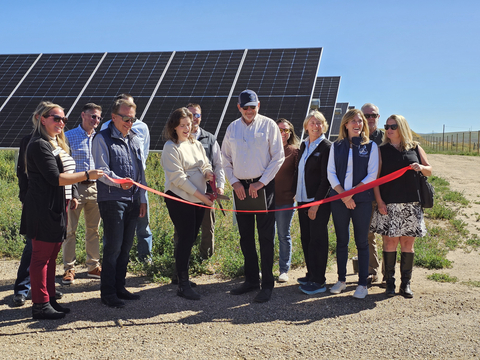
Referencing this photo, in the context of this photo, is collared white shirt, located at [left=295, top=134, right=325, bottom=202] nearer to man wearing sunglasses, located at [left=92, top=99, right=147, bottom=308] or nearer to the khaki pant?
man wearing sunglasses, located at [left=92, top=99, right=147, bottom=308]

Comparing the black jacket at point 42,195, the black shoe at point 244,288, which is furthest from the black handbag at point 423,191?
the black jacket at point 42,195

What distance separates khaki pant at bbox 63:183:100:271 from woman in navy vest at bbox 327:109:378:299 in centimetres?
308

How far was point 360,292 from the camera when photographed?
4945mm

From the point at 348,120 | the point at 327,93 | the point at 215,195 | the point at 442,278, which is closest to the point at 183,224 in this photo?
the point at 215,195

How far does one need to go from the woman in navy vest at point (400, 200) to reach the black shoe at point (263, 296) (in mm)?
1340

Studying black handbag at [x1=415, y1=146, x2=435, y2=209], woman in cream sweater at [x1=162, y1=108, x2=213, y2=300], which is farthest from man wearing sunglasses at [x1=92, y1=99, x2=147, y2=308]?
black handbag at [x1=415, y1=146, x2=435, y2=209]

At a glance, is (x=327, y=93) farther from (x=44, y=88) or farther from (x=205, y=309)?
(x=205, y=309)

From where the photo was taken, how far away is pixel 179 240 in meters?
5.06

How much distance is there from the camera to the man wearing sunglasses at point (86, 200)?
5684 millimetres

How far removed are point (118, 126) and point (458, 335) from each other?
3.88m

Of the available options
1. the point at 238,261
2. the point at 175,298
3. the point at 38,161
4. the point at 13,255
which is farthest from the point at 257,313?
the point at 13,255

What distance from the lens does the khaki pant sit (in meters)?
5.79

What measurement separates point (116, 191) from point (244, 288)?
6.10ft

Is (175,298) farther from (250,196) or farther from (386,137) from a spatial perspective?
(386,137)
